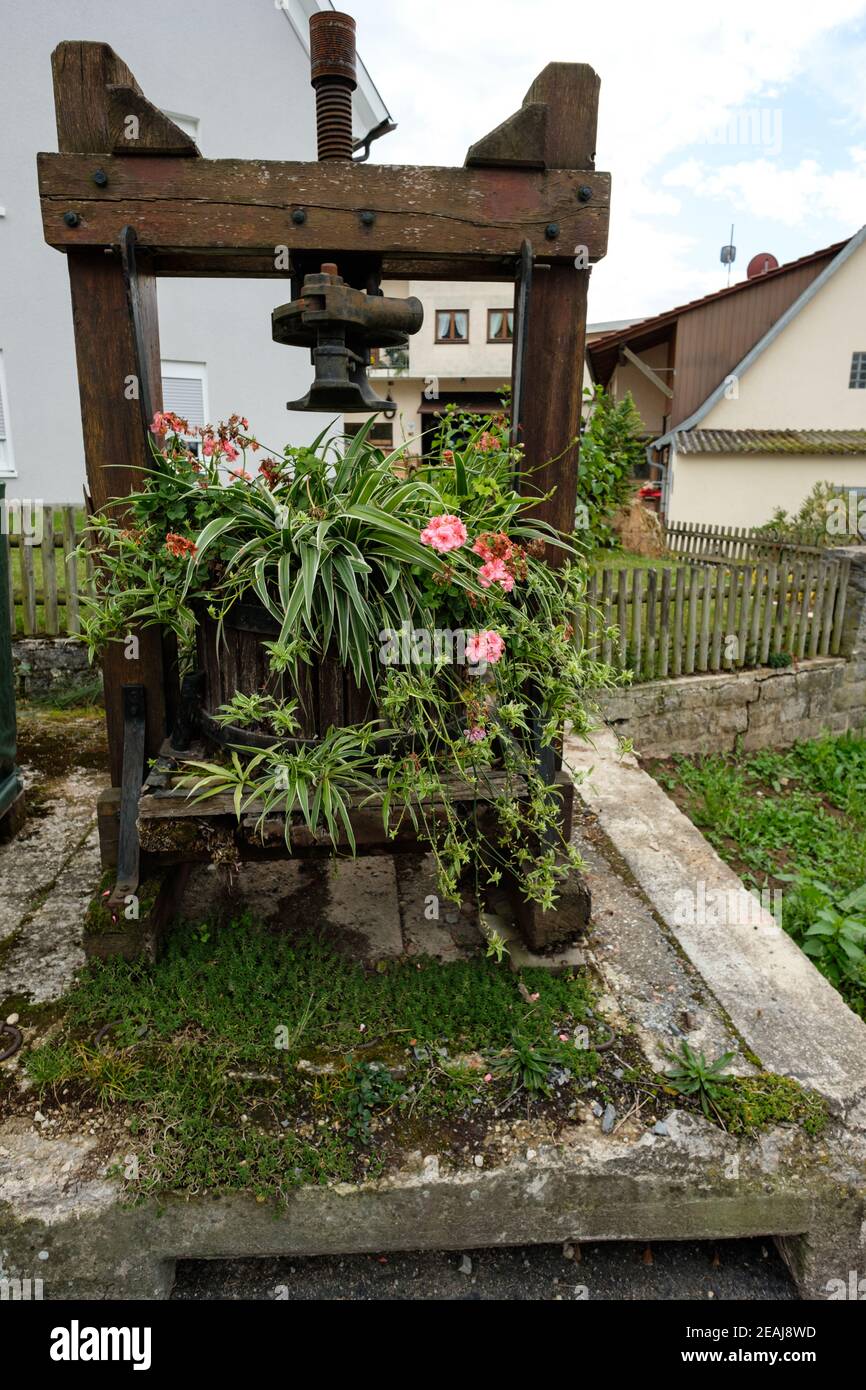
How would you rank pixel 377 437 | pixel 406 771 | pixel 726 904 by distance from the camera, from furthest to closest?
pixel 377 437, pixel 726 904, pixel 406 771

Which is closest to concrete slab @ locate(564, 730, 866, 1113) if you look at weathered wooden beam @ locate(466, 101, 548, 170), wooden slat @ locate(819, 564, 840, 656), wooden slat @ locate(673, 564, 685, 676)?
weathered wooden beam @ locate(466, 101, 548, 170)

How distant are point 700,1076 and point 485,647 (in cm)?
129

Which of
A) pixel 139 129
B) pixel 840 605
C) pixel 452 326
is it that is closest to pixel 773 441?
pixel 452 326

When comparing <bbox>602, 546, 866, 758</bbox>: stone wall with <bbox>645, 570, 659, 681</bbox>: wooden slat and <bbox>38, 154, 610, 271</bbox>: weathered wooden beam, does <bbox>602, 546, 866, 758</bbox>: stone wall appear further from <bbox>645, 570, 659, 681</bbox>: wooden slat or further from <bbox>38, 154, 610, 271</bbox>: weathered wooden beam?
<bbox>38, 154, 610, 271</bbox>: weathered wooden beam

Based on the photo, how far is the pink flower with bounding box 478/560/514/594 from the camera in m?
2.08

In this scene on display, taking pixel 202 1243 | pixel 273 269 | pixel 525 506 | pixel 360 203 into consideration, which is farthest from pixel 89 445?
pixel 202 1243

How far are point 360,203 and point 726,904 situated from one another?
2.65 meters

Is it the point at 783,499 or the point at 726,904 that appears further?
the point at 783,499

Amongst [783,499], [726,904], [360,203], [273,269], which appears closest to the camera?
[360,203]

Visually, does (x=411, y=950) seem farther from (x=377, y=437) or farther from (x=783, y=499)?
(x=377, y=437)

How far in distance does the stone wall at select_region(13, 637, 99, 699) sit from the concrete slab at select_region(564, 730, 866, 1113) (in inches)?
147

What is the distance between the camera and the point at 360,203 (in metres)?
2.30

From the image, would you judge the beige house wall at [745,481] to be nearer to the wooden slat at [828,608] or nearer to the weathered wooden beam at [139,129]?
the wooden slat at [828,608]

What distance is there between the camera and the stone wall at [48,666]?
19.0 feet
